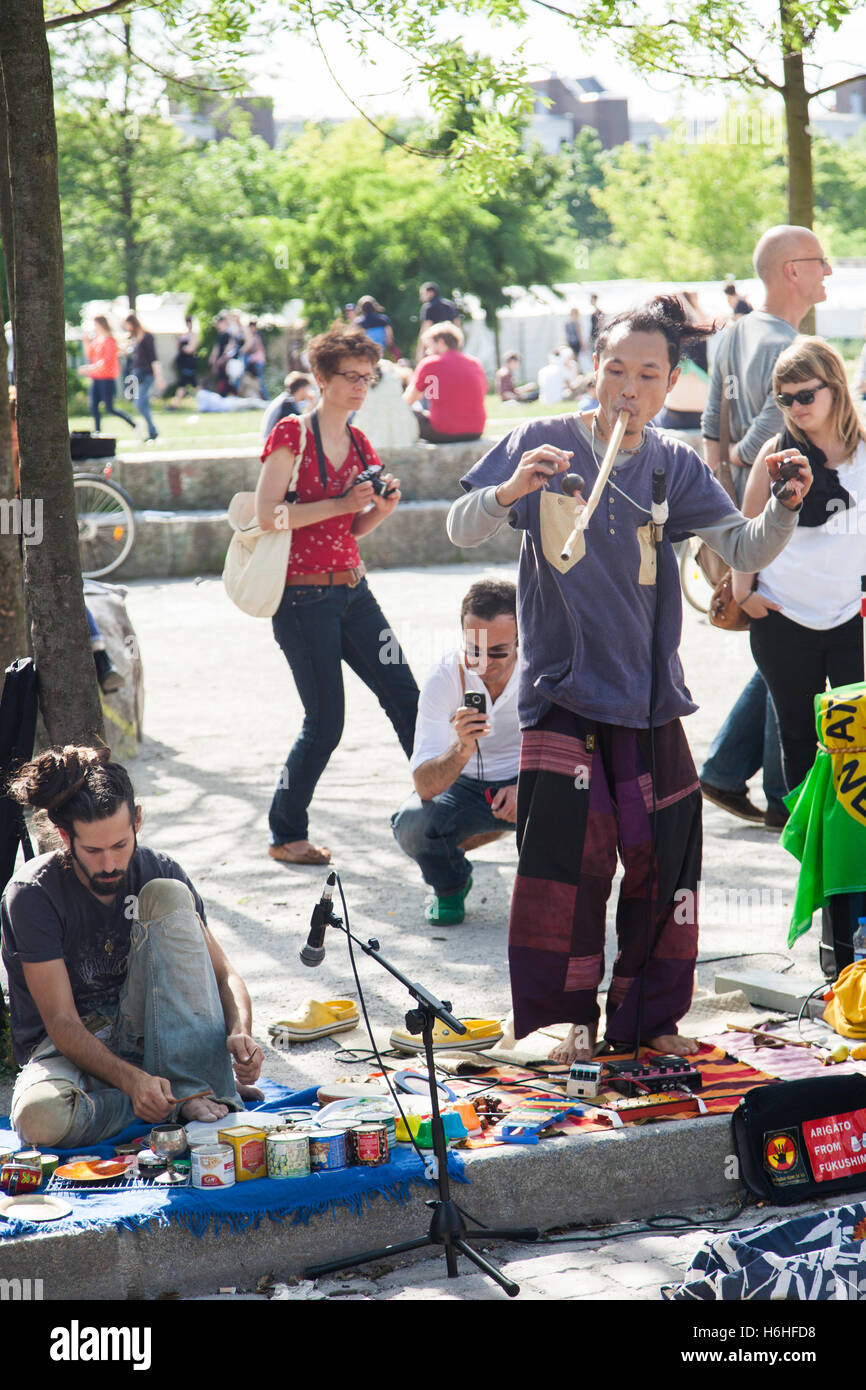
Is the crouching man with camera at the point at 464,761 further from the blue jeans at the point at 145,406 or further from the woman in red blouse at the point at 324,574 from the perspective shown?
the blue jeans at the point at 145,406

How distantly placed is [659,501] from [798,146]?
4.77m

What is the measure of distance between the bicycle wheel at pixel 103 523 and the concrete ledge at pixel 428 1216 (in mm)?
9172

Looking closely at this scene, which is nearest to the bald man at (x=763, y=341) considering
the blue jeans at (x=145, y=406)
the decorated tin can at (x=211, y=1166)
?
the decorated tin can at (x=211, y=1166)

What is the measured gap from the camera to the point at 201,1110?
3508mm

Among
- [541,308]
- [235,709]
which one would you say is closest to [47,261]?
[235,709]

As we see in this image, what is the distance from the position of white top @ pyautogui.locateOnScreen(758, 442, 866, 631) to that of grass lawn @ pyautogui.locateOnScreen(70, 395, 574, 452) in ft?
33.5

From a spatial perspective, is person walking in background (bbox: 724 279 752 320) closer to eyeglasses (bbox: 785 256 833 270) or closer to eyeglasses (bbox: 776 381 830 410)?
eyeglasses (bbox: 785 256 833 270)

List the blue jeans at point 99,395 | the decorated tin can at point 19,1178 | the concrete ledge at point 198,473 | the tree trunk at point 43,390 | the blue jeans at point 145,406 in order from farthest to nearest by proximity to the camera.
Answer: the blue jeans at point 99,395 → the blue jeans at point 145,406 → the concrete ledge at point 198,473 → the tree trunk at point 43,390 → the decorated tin can at point 19,1178

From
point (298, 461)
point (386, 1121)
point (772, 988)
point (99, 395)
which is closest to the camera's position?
point (386, 1121)

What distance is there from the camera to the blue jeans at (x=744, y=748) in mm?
5949

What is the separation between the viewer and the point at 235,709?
8.37 metres

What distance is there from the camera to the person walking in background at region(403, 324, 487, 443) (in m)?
13.6

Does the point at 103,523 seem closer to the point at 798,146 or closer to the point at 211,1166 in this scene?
the point at 798,146

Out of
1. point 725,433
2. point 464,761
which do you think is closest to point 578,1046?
point 464,761
